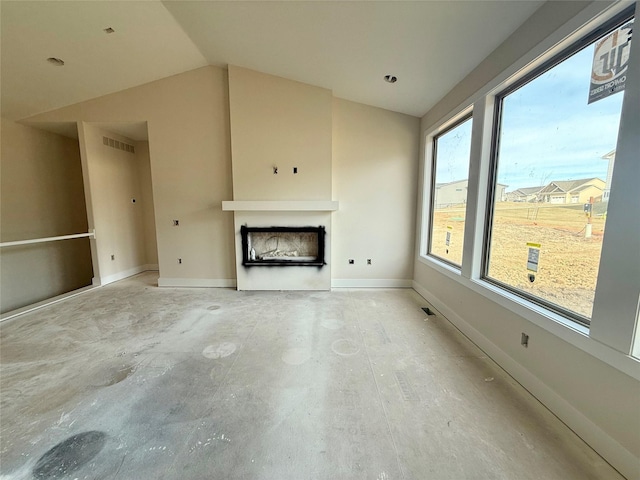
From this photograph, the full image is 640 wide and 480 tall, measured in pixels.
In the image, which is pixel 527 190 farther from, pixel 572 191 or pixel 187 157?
pixel 187 157

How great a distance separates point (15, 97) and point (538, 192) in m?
6.50

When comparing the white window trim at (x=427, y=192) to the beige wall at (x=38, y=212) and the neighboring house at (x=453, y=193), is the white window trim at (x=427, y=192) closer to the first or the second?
the neighboring house at (x=453, y=193)

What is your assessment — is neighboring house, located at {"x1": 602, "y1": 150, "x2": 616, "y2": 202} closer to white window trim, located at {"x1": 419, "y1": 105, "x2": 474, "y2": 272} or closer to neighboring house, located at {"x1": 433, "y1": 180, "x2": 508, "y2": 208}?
neighboring house, located at {"x1": 433, "y1": 180, "x2": 508, "y2": 208}

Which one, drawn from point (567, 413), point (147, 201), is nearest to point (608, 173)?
point (567, 413)

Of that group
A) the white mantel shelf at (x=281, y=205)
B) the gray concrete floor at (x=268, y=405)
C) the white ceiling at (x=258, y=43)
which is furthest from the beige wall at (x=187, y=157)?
the gray concrete floor at (x=268, y=405)

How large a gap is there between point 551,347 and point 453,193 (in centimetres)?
199

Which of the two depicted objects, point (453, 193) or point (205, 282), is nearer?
point (453, 193)

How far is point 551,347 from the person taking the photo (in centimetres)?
161

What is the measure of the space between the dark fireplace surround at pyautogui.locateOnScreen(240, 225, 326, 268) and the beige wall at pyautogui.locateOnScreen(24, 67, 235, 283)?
0.38 meters

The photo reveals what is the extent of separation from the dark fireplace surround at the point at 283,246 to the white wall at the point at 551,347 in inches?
85.2

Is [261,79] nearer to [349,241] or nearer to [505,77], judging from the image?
[349,241]

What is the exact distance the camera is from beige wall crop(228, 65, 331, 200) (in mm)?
3752

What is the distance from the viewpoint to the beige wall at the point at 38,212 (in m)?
3.83

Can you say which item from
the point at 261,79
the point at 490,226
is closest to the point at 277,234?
the point at 261,79
